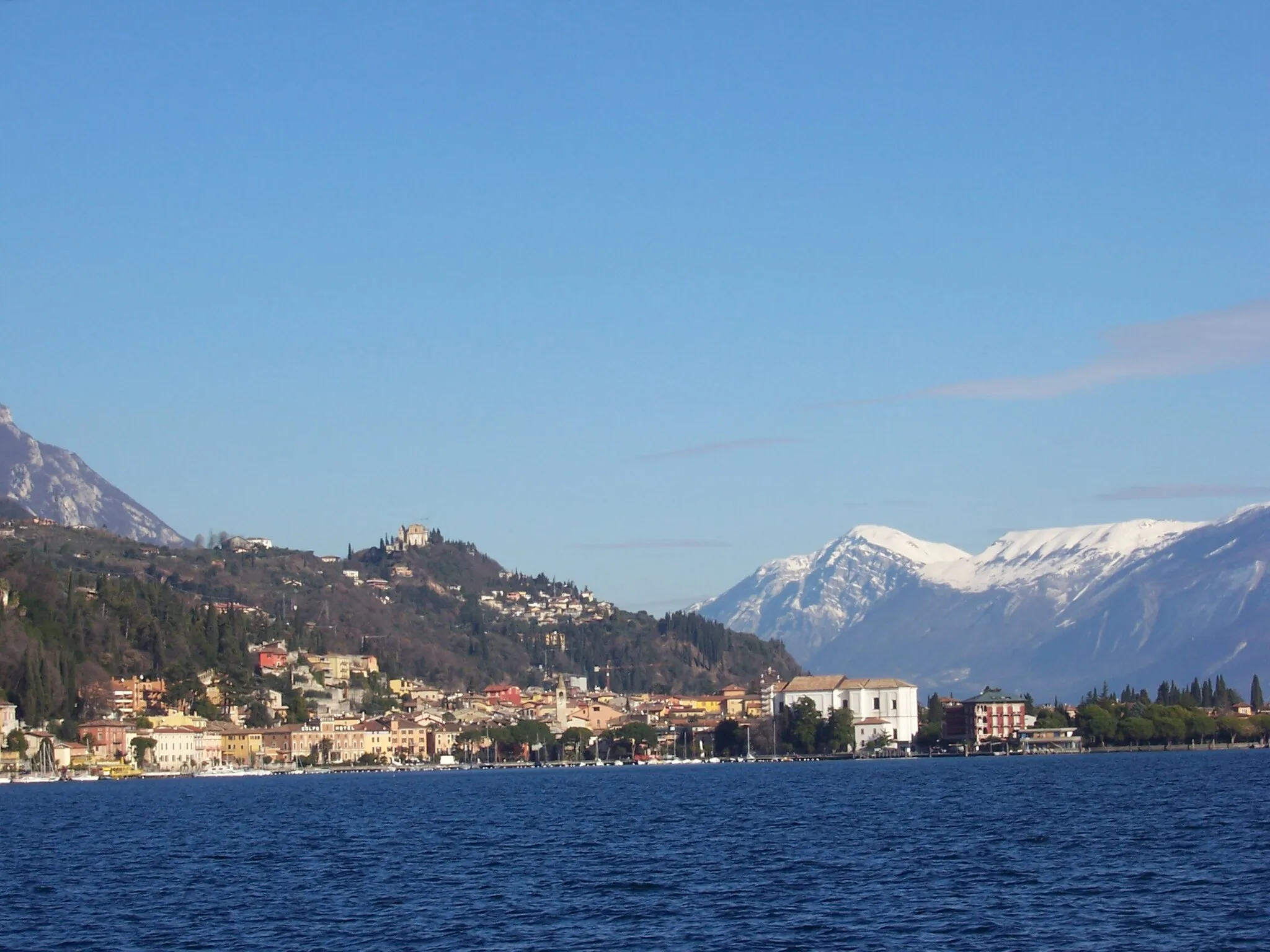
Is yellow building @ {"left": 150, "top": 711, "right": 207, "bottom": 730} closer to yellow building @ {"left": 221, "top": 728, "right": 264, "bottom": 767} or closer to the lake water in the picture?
yellow building @ {"left": 221, "top": 728, "right": 264, "bottom": 767}

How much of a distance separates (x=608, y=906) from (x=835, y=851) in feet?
50.8

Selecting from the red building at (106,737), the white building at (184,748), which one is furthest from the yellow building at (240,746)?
the red building at (106,737)

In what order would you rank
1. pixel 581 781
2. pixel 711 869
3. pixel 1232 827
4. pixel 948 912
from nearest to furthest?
1. pixel 948 912
2. pixel 711 869
3. pixel 1232 827
4. pixel 581 781

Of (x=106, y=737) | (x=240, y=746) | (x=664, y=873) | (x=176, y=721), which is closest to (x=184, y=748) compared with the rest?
(x=176, y=721)

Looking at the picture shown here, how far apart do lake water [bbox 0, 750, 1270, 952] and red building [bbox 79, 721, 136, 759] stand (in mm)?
62708

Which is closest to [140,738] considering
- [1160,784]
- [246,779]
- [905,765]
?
[246,779]

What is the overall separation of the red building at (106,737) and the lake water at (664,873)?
62708mm

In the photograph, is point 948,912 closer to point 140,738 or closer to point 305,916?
point 305,916

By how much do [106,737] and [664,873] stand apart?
12073cm

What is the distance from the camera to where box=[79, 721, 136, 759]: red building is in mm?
161125

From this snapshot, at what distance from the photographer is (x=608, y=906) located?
44.6 meters

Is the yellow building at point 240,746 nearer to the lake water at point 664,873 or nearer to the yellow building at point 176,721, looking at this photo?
the yellow building at point 176,721

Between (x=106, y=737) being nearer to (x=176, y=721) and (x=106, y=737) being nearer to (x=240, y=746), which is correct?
(x=176, y=721)

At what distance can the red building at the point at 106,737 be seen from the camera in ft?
529
